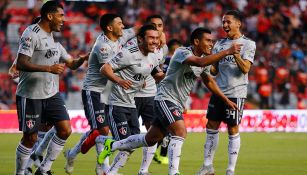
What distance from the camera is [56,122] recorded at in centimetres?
1239

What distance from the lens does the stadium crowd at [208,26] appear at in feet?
88.5

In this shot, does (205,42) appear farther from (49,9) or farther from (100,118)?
(100,118)

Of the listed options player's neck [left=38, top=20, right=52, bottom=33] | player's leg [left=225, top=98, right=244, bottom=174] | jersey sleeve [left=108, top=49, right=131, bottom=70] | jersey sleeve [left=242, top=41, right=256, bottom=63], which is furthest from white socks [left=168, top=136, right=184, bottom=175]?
player's neck [left=38, top=20, right=52, bottom=33]

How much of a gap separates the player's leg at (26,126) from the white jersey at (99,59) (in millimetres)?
1709

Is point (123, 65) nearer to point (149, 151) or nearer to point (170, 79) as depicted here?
point (170, 79)

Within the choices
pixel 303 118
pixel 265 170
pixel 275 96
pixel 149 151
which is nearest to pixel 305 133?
pixel 303 118

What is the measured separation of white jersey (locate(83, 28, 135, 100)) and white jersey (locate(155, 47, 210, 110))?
163 centimetres

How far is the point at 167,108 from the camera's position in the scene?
11.9m

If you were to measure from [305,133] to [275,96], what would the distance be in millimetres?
2704

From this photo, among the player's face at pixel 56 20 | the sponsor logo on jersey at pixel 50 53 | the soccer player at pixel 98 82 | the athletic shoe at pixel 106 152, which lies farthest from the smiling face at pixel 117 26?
the athletic shoe at pixel 106 152

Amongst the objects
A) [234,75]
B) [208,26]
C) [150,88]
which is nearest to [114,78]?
[234,75]

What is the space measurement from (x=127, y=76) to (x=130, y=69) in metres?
0.12

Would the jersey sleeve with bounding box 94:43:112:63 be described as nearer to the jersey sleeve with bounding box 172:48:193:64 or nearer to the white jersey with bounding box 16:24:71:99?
the white jersey with bounding box 16:24:71:99

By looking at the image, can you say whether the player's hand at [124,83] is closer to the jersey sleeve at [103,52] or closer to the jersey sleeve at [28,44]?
the jersey sleeve at [28,44]
